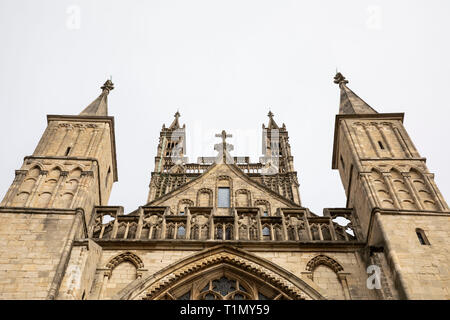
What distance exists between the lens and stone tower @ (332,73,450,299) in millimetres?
11000

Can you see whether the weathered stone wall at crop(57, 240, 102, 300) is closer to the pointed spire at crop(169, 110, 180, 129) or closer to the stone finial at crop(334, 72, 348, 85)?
the stone finial at crop(334, 72, 348, 85)

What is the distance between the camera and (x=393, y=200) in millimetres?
13266

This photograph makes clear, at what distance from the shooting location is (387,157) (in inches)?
586

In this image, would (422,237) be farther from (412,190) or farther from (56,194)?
(56,194)

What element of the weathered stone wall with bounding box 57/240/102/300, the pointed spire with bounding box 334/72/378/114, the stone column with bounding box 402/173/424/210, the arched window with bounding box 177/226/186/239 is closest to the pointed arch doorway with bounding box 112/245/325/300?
the weathered stone wall with bounding box 57/240/102/300

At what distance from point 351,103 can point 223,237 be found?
7505 millimetres

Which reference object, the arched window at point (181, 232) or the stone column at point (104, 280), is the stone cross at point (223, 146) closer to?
the arched window at point (181, 232)

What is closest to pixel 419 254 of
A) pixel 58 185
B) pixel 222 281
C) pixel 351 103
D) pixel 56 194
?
pixel 222 281

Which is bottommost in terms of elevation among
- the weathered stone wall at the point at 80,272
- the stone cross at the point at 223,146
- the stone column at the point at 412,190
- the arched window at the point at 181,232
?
the weathered stone wall at the point at 80,272

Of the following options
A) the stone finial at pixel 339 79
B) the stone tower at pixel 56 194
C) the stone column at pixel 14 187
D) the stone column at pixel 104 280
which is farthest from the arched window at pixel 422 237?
the stone column at pixel 14 187

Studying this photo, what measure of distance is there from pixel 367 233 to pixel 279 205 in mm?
3644

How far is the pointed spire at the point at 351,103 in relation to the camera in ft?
56.5

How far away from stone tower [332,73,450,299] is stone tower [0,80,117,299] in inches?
289
